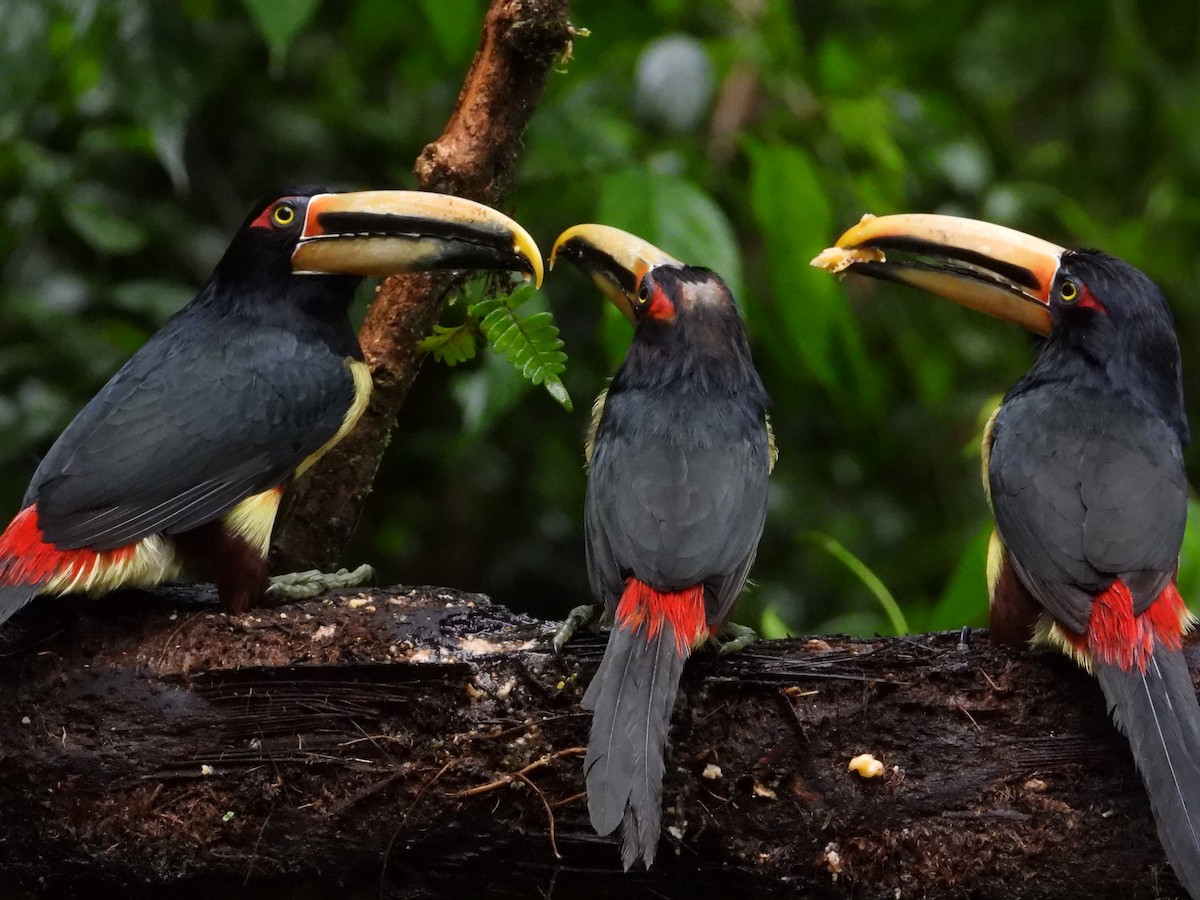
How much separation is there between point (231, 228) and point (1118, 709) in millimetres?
4108

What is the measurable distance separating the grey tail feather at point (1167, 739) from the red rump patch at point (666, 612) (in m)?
0.86

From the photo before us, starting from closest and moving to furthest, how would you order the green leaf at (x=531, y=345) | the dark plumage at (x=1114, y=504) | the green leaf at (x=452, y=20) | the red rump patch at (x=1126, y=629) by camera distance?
1. the dark plumage at (x=1114, y=504)
2. the red rump patch at (x=1126, y=629)
3. the green leaf at (x=531, y=345)
4. the green leaf at (x=452, y=20)

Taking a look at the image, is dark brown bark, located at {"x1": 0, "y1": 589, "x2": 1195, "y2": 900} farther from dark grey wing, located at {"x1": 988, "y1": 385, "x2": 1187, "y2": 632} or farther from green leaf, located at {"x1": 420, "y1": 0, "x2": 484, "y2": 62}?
green leaf, located at {"x1": 420, "y1": 0, "x2": 484, "y2": 62}

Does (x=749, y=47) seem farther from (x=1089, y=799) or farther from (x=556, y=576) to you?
(x=1089, y=799)

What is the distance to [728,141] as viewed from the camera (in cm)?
534

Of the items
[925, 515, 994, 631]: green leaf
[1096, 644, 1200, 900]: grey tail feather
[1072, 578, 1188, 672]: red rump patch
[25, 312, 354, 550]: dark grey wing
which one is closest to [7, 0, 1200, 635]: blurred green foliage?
[925, 515, 994, 631]: green leaf

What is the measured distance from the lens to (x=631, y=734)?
2.80 metres

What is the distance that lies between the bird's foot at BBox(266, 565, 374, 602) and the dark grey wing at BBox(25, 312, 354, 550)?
10.2 inches

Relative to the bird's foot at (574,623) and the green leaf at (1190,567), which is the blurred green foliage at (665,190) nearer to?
the green leaf at (1190,567)

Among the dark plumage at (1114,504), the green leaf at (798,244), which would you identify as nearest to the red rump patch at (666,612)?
the dark plumage at (1114,504)

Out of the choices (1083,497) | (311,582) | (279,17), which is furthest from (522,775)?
(279,17)

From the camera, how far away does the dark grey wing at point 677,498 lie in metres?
3.16

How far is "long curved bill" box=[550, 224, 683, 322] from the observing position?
3.89 meters

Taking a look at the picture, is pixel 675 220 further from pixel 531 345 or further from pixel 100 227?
pixel 100 227
